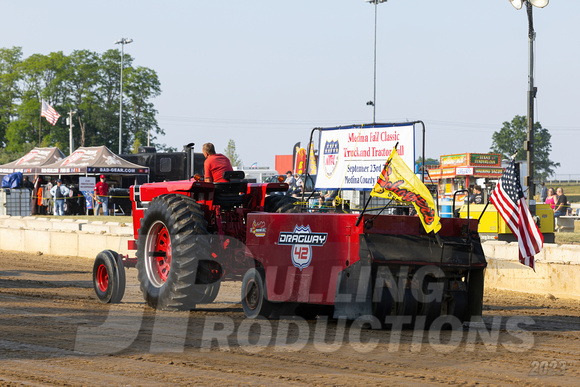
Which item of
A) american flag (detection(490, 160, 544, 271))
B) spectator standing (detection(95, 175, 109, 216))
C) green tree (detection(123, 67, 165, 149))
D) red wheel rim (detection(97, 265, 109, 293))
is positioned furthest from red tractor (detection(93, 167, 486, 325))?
green tree (detection(123, 67, 165, 149))

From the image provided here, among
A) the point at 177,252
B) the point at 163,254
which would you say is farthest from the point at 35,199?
the point at 177,252

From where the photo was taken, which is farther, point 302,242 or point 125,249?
point 125,249

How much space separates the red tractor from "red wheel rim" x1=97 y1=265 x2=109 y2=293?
43 cm

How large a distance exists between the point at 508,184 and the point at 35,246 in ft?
44.2

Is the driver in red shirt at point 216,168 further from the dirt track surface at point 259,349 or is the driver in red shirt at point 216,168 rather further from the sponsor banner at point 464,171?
the sponsor banner at point 464,171

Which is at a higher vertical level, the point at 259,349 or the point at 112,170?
the point at 112,170

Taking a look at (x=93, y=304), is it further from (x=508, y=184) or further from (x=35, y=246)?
(x=35, y=246)

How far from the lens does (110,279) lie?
9641mm

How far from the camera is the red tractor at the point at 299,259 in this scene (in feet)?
24.3

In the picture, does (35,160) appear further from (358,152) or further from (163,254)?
(163,254)

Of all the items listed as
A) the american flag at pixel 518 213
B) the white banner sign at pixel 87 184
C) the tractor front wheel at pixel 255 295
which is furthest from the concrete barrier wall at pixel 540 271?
the white banner sign at pixel 87 184

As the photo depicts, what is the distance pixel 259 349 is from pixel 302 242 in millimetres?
1567

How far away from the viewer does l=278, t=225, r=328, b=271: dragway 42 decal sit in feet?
25.1

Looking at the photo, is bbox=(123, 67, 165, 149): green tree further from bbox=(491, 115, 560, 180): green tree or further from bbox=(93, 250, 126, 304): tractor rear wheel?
bbox=(93, 250, 126, 304): tractor rear wheel
